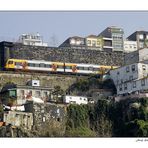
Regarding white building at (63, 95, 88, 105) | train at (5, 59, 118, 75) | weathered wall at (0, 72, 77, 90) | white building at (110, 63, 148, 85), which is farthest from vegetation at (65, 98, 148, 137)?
train at (5, 59, 118, 75)

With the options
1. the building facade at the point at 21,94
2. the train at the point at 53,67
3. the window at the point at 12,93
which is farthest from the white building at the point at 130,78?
the window at the point at 12,93

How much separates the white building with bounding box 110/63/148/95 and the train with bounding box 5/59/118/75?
5.27ft

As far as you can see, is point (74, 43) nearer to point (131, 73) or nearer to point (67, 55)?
point (67, 55)

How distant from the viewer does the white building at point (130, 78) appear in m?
21.0

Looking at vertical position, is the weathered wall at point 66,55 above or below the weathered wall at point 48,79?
above

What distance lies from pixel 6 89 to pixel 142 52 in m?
5.97

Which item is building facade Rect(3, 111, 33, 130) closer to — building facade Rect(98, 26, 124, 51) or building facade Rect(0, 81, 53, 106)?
building facade Rect(0, 81, 53, 106)

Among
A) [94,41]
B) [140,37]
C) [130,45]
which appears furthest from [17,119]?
[130,45]

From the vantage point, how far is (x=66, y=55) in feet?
86.3

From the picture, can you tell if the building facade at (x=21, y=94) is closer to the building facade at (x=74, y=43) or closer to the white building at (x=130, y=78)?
the white building at (x=130, y=78)

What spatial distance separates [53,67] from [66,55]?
2.27 meters

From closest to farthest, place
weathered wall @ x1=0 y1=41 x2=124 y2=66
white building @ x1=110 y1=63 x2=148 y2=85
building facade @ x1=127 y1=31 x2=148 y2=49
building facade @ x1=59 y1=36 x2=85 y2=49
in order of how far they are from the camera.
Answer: white building @ x1=110 y1=63 x2=148 y2=85 → weathered wall @ x1=0 y1=41 x2=124 y2=66 → building facade @ x1=59 y1=36 x2=85 y2=49 → building facade @ x1=127 y1=31 x2=148 y2=49

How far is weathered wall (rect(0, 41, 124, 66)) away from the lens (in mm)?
25331

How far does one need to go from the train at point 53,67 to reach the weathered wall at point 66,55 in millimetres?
1152
